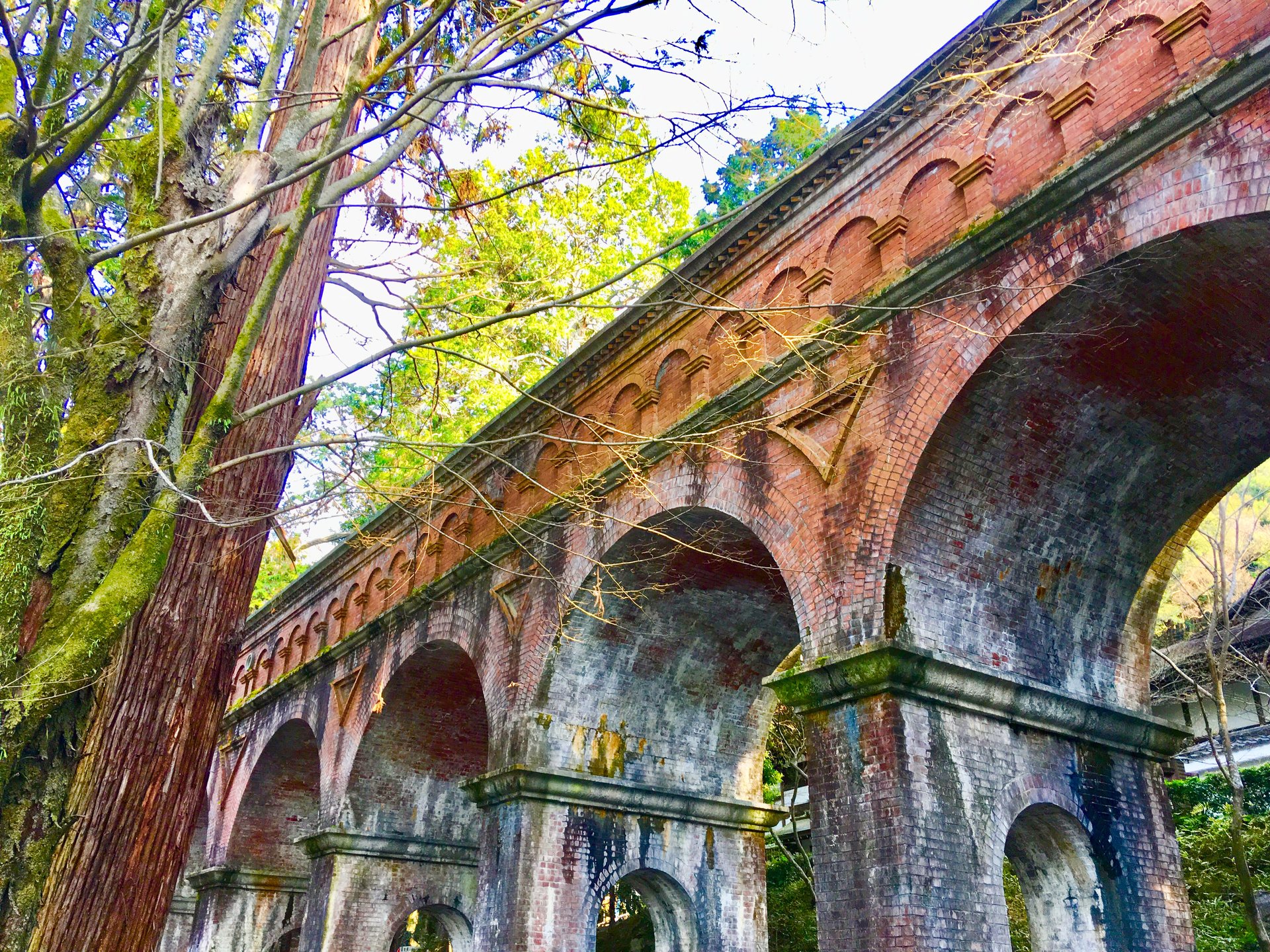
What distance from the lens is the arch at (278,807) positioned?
15695 mm

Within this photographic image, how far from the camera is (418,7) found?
7.62 meters

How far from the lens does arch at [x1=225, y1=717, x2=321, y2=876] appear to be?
15.7 m

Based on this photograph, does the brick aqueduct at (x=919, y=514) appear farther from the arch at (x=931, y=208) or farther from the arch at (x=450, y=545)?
the arch at (x=450, y=545)

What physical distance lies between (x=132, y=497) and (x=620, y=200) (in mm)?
11936

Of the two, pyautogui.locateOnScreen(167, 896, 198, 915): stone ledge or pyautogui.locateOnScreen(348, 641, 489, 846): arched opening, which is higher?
pyautogui.locateOnScreen(348, 641, 489, 846): arched opening

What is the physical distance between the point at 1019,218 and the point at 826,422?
6.22ft

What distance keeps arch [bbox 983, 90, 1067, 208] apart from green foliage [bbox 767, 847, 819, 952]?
10.5 metres

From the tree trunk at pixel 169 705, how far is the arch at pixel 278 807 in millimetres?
10623

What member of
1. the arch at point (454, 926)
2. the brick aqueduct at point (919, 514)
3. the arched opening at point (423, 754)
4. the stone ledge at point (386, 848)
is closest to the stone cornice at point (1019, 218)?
the brick aqueduct at point (919, 514)

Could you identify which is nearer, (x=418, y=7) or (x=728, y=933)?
(x=418, y=7)

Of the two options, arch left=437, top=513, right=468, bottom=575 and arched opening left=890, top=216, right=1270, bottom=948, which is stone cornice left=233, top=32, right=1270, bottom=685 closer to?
arched opening left=890, top=216, right=1270, bottom=948

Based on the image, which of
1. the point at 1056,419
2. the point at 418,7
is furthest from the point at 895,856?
the point at 418,7

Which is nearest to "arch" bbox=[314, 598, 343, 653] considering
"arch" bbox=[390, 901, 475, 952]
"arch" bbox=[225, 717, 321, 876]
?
"arch" bbox=[225, 717, 321, 876]

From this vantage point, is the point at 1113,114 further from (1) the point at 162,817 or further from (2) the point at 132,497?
(1) the point at 162,817
